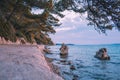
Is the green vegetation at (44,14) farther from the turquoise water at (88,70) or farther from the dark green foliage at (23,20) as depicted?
the turquoise water at (88,70)

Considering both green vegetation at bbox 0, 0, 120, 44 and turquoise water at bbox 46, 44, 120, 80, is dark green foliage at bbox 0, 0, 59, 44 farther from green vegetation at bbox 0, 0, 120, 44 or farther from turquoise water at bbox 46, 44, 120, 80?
turquoise water at bbox 46, 44, 120, 80

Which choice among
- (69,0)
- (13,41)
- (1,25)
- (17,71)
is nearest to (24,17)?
(13,41)

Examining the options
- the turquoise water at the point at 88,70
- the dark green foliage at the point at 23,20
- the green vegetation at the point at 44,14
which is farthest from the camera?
the turquoise water at the point at 88,70

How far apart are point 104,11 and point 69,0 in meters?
1.58

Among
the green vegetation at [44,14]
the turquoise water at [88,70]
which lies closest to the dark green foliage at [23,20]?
the green vegetation at [44,14]

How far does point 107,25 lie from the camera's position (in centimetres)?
1127

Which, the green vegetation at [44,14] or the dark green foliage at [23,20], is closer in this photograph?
the green vegetation at [44,14]

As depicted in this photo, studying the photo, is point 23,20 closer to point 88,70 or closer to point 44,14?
point 44,14

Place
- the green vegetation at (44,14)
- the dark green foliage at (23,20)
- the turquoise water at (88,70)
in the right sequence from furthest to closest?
the turquoise water at (88,70) → the dark green foliage at (23,20) → the green vegetation at (44,14)

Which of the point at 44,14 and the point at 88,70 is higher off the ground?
the point at 44,14

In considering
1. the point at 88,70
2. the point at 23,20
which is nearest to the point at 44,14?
the point at 23,20

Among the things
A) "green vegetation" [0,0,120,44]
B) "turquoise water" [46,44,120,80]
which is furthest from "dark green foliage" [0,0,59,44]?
"turquoise water" [46,44,120,80]

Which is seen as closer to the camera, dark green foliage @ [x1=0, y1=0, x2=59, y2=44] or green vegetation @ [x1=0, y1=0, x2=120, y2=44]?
green vegetation @ [x1=0, y1=0, x2=120, y2=44]

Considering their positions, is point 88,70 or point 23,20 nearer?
point 88,70
